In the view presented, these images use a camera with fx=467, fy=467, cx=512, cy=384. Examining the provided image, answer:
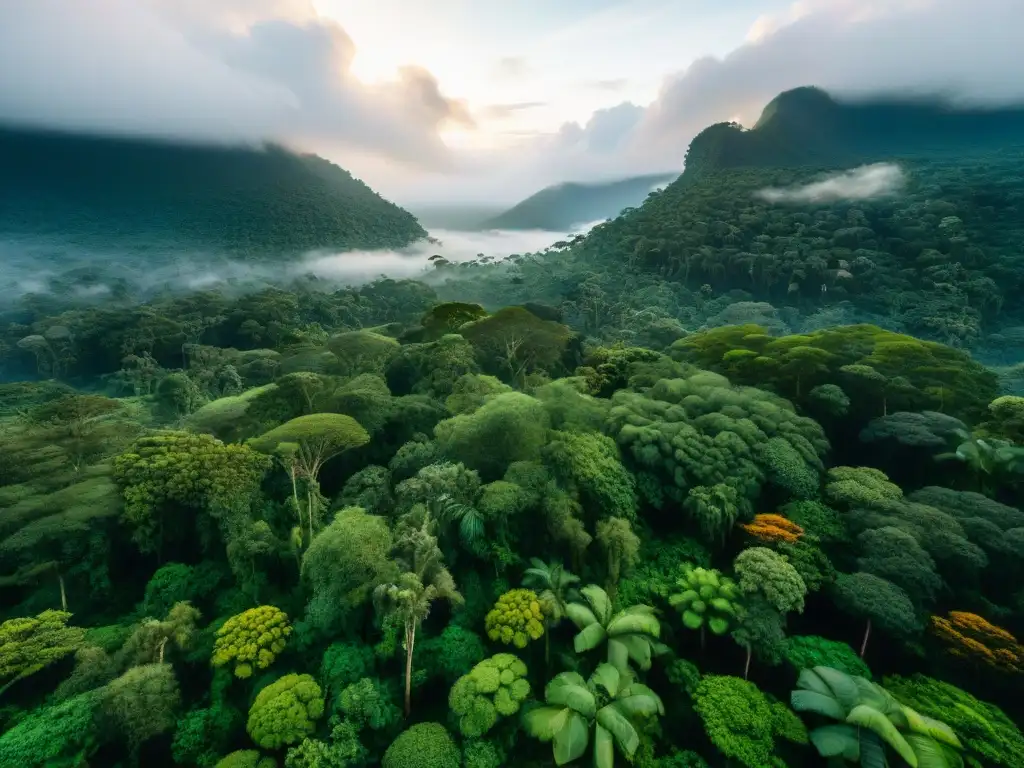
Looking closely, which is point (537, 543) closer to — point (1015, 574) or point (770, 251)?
point (1015, 574)

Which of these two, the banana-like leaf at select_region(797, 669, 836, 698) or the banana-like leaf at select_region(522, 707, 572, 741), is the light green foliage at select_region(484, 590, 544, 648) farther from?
the banana-like leaf at select_region(797, 669, 836, 698)

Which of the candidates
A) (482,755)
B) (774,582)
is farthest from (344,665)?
(774,582)

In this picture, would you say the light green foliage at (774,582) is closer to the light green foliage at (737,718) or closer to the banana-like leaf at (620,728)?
the light green foliage at (737,718)

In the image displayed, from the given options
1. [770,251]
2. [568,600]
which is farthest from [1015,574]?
[770,251]

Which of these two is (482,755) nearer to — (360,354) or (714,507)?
(714,507)

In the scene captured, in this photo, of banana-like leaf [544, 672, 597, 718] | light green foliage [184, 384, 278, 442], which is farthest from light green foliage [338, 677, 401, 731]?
light green foliage [184, 384, 278, 442]

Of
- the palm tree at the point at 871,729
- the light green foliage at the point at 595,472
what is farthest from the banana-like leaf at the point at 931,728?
the light green foliage at the point at 595,472
